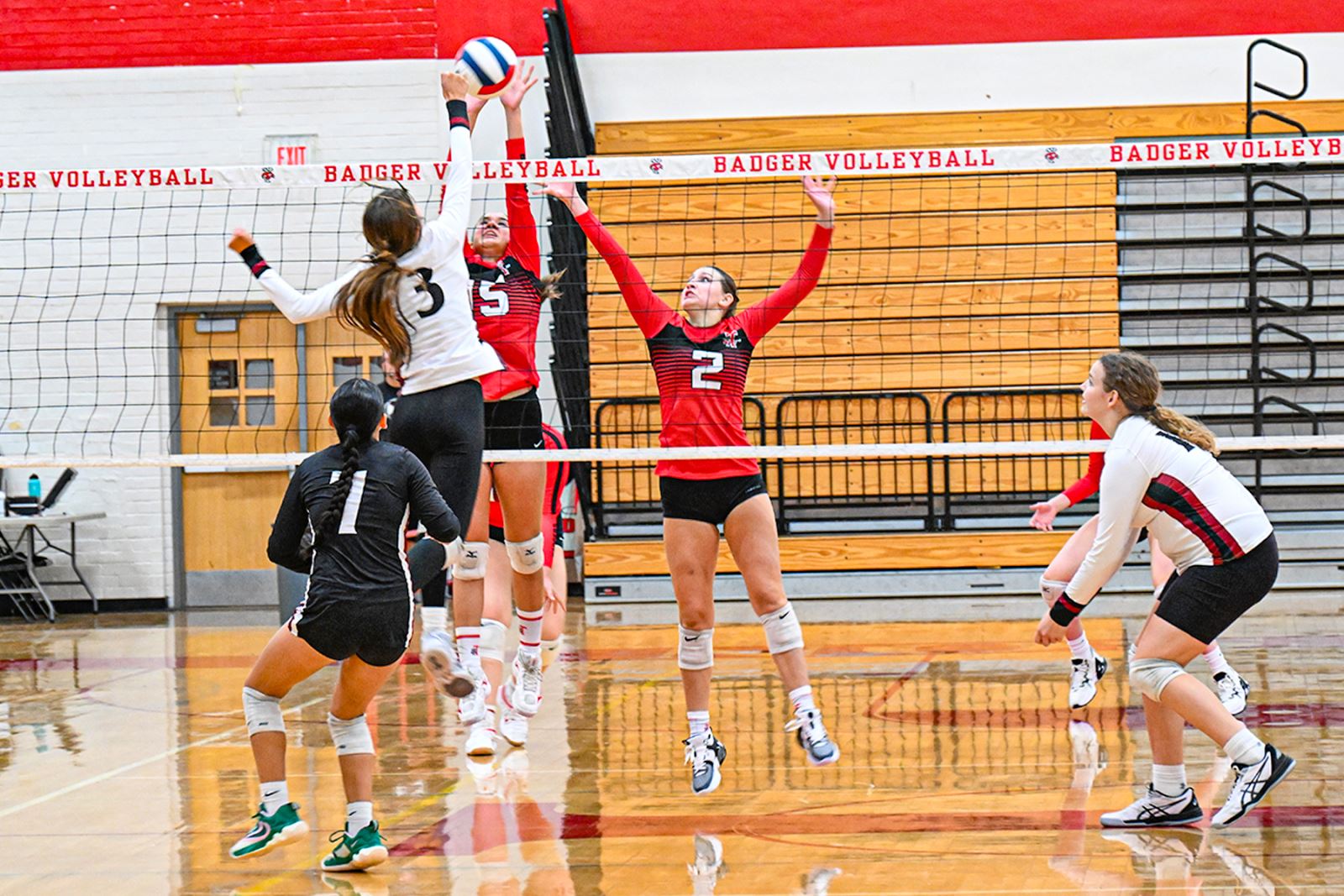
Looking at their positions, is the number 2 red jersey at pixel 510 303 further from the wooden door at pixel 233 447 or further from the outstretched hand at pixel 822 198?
the wooden door at pixel 233 447

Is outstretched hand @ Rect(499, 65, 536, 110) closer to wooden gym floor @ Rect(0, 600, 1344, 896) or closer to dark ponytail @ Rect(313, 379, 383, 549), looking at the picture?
dark ponytail @ Rect(313, 379, 383, 549)

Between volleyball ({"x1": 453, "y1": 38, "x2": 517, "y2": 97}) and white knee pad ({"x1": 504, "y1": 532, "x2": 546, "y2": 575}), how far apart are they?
1.86m

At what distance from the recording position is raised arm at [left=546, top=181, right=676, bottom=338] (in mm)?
5316

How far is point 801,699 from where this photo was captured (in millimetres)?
5238

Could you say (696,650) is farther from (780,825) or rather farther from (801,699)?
(780,825)

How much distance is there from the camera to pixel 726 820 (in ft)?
16.2

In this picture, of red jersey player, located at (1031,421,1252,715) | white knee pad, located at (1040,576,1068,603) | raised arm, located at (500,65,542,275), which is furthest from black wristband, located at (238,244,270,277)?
white knee pad, located at (1040,576,1068,603)

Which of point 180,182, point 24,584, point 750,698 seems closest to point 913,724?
point 750,698

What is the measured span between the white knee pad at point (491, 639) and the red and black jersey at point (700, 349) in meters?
1.41

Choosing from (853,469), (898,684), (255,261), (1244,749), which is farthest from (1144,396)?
(853,469)

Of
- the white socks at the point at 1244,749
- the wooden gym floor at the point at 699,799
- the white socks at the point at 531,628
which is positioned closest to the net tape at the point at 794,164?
the white socks at the point at 531,628

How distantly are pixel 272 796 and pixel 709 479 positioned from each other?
6.12 feet

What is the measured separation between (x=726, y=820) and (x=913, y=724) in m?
1.87

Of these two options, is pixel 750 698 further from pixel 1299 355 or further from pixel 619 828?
pixel 1299 355
